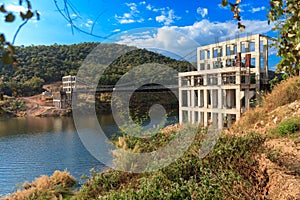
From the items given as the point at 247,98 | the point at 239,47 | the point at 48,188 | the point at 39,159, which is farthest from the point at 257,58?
the point at 39,159

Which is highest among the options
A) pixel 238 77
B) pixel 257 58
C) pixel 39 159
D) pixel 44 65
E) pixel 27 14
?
pixel 44 65

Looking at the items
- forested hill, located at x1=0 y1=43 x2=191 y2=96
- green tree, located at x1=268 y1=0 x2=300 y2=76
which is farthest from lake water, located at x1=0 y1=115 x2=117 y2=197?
forested hill, located at x1=0 y1=43 x2=191 y2=96

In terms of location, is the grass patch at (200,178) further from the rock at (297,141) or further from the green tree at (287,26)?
the green tree at (287,26)

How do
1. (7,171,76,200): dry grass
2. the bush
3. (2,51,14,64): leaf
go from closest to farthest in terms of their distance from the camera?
(2,51,14,64): leaf
the bush
(7,171,76,200): dry grass

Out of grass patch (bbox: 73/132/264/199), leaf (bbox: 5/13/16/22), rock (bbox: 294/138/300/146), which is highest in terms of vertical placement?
leaf (bbox: 5/13/16/22)

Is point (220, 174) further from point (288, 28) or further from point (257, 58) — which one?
point (257, 58)

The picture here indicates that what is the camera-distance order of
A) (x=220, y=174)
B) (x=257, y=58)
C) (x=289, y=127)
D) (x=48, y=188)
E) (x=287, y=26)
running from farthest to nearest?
(x=257, y=58) → (x=48, y=188) → (x=289, y=127) → (x=220, y=174) → (x=287, y=26)

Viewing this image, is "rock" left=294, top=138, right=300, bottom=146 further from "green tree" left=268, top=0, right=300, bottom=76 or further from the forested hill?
the forested hill
